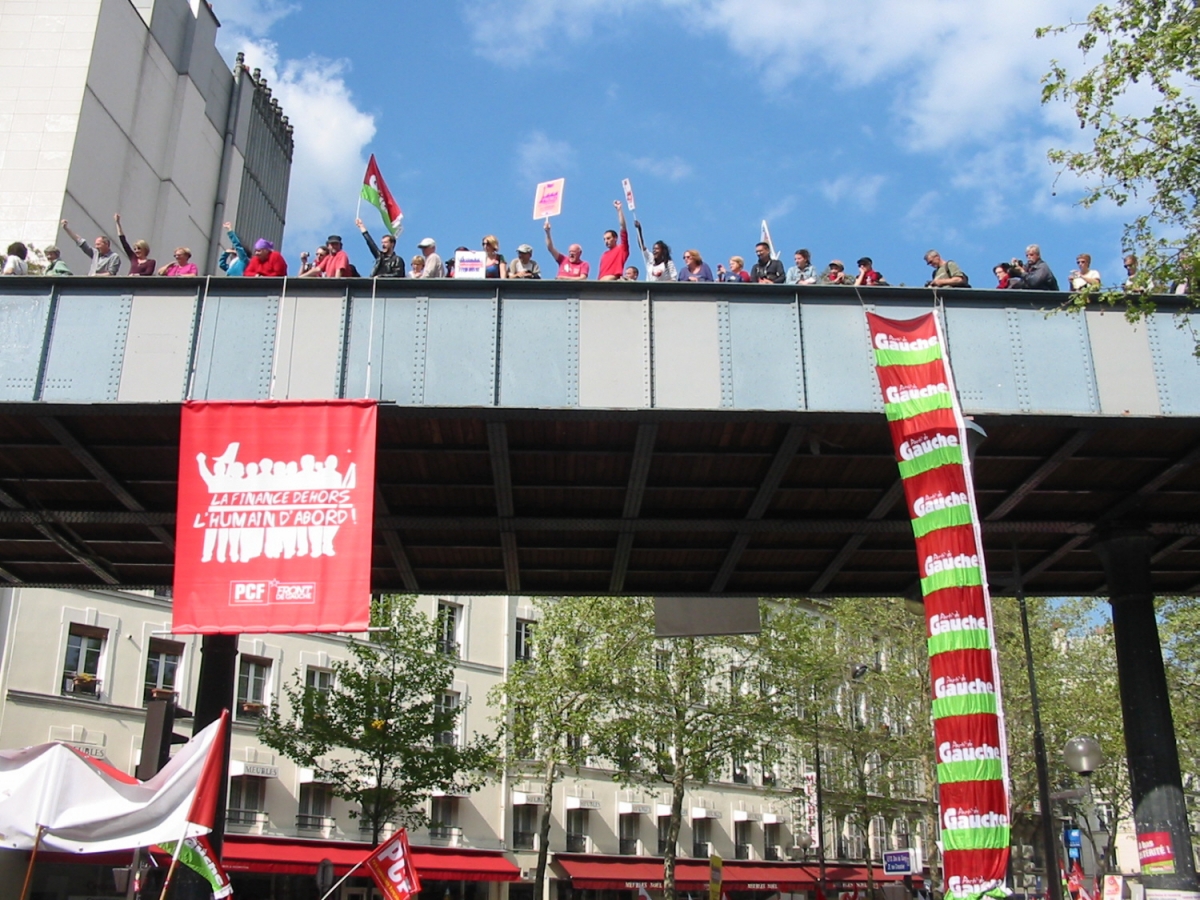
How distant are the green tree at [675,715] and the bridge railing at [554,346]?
23977mm

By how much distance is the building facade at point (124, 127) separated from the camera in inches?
1421

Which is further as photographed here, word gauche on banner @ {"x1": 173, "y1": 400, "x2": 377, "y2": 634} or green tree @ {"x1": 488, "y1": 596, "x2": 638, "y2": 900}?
green tree @ {"x1": 488, "y1": 596, "x2": 638, "y2": 900}

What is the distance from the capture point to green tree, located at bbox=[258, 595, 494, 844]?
33.2 meters

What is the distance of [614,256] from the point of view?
19.8 meters

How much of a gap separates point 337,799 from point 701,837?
19730mm

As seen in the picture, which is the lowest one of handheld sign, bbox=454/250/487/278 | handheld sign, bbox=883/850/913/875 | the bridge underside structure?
handheld sign, bbox=883/850/913/875

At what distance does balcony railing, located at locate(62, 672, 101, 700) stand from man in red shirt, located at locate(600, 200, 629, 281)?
2368cm

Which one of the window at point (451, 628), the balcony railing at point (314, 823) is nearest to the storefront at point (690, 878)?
the window at point (451, 628)

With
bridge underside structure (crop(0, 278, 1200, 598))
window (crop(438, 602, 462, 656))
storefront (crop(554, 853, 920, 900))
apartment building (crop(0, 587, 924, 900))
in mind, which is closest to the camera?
bridge underside structure (crop(0, 278, 1200, 598))

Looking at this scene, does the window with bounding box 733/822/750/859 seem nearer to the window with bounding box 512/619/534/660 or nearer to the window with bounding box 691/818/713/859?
the window with bounding box 691/818/713/859

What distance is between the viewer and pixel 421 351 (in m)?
18.9

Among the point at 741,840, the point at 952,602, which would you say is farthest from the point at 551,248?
the point at 741,840

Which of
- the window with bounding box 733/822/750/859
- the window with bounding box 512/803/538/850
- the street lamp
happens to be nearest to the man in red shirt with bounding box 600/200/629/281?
the street lamp

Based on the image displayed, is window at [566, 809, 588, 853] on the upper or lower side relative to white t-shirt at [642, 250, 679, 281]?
lower
